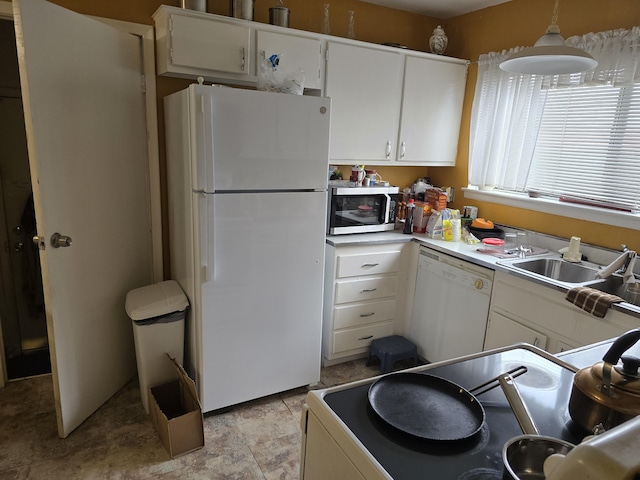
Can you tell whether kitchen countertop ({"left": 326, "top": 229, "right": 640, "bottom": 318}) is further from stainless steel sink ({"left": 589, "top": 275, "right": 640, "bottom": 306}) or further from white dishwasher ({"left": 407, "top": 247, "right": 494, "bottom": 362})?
stainless steel sink ({"left": 589, "top": 275, "right": 640, "bottom": 306})

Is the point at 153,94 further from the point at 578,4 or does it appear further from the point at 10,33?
the point at 578,4

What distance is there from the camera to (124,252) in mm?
2543

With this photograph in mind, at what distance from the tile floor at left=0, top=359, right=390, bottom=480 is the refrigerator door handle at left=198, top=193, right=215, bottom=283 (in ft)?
2.81

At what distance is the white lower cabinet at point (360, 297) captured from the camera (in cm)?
276

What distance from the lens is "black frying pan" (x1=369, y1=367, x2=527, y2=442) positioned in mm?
899

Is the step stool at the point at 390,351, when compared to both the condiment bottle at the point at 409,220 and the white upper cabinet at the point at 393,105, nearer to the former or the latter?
the condiment bottle at the point at 409,220

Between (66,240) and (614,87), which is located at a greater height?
(614,87)

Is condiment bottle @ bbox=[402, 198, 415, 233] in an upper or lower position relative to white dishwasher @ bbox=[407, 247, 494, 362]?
upper

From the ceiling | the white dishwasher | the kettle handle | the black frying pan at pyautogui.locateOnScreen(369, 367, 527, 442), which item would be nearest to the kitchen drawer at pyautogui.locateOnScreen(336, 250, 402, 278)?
the white dishwasher

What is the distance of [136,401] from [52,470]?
1.89 ft

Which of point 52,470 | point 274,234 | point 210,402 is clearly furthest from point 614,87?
point 52,470

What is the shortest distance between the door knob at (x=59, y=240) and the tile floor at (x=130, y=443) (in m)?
0.99

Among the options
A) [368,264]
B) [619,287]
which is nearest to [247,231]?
[368,264]

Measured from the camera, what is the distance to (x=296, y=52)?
262 cm
